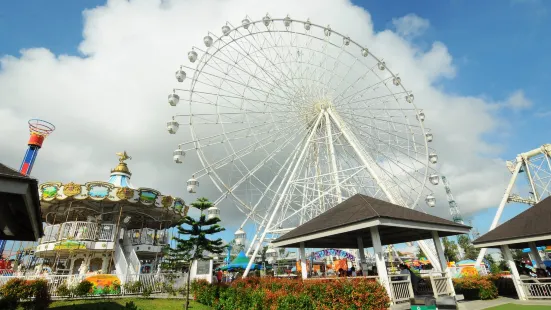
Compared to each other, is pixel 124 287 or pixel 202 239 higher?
pixel 202 239

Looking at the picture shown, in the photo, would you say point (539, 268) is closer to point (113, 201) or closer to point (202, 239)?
point (202, 239)

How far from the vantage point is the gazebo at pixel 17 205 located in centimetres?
475

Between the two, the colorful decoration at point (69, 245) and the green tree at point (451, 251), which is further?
the green tree at point (451, 251)

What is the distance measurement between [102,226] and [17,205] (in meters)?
Answer: 21.8

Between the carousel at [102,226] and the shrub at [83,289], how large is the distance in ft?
13.5

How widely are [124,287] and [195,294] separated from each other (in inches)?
218

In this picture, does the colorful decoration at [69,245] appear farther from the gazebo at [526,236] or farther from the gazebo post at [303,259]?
the gazebo at [526,236]

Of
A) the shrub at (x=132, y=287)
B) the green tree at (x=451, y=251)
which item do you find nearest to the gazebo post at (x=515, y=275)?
the shrub at (x=132, y=287)

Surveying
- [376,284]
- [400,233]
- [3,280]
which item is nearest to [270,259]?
[400,233]

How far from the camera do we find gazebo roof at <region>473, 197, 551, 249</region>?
41.5 ft

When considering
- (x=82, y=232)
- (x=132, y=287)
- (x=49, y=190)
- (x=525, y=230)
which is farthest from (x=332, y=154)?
(x=49, y=190)

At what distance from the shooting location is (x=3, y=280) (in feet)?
55.2

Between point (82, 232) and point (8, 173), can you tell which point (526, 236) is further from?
point (82, 232)

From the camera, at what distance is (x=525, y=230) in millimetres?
13352
